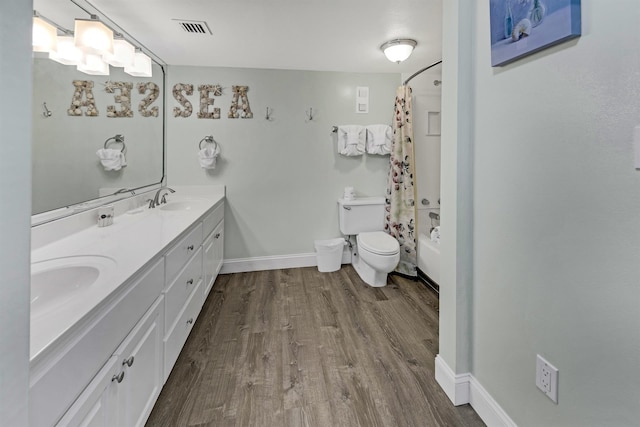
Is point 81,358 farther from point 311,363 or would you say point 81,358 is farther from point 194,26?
point 194,26

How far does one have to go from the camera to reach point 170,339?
1616 mm

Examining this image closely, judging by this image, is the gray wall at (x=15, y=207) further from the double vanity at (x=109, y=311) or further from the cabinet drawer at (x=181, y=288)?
the cabinet drawer at (x=181, y=288)

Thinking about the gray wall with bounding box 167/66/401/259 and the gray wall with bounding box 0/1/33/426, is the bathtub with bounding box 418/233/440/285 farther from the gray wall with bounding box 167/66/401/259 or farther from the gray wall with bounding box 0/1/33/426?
the gray wall with bounding box 0/1/33/426

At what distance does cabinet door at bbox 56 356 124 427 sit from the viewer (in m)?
0.83

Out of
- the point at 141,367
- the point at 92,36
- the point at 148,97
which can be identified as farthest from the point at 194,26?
the point at 141,367

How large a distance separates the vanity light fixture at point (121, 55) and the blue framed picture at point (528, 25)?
2233 mm

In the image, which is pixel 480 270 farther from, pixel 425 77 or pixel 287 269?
pixel 425 77

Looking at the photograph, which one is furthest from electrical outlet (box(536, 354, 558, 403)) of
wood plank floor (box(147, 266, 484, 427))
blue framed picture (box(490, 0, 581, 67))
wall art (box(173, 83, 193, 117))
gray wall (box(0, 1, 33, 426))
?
wall art (box(173, 83, 193, 117))

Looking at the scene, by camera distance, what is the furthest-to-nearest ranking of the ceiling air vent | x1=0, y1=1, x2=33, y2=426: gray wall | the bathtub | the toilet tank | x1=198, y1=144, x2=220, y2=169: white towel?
the toilet tank
x1=198, y1=144, x2=220, y2=169: white towel
the bathtub
the ceiling air vent
x1=0, y1=1, x2=33, y2=426: gray wall

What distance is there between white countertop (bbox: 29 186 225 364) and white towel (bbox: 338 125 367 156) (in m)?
1.55

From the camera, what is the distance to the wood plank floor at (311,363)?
1500 mm

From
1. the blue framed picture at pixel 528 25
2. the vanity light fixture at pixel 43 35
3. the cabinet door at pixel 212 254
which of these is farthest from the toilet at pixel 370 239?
the vanity light fixture at pixel 43 35

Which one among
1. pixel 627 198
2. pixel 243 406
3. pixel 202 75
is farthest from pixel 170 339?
pixel 202 75

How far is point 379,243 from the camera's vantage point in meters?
2.93
